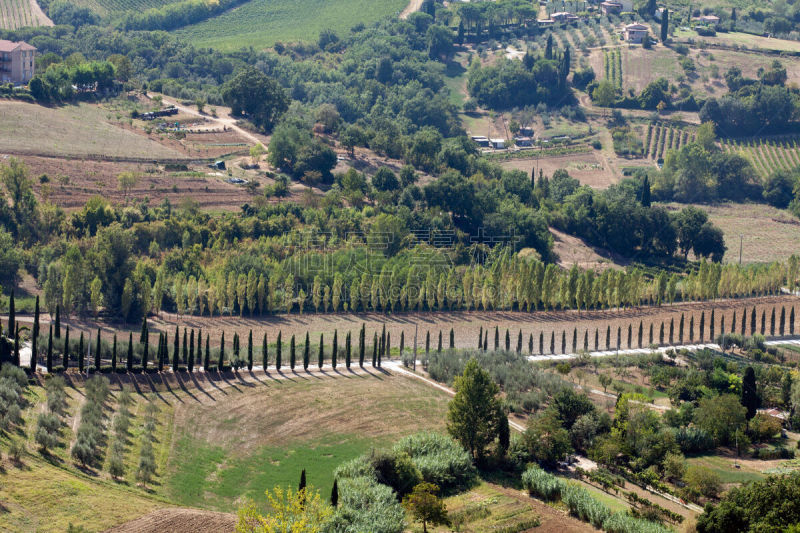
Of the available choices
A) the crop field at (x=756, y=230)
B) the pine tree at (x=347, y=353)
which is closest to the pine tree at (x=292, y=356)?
the pine tree at (x=347, y=353)

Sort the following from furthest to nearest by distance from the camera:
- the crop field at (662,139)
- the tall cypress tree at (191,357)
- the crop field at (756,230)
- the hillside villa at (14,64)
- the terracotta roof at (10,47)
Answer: the crop field at (662,139) < the terracotta roof at (10,47) < the hillside villa at (14,64) < the crop field at (756,230) < the tall cypress tree at (191,357)

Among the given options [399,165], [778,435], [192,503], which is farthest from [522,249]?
[192,503]

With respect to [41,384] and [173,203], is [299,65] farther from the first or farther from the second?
[41,384]

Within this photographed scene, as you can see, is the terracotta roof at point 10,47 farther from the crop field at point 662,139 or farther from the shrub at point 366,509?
the shrub at point 366,509

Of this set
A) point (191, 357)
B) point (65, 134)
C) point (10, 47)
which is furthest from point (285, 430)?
point (10, 47)

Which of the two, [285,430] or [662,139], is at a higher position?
[662,139]

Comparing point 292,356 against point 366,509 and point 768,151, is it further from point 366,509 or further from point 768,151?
point 768,151

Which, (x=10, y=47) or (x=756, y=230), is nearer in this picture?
(x=756, y=230)

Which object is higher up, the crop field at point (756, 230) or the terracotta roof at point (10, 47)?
the terracotta roof at point (10, 47)
